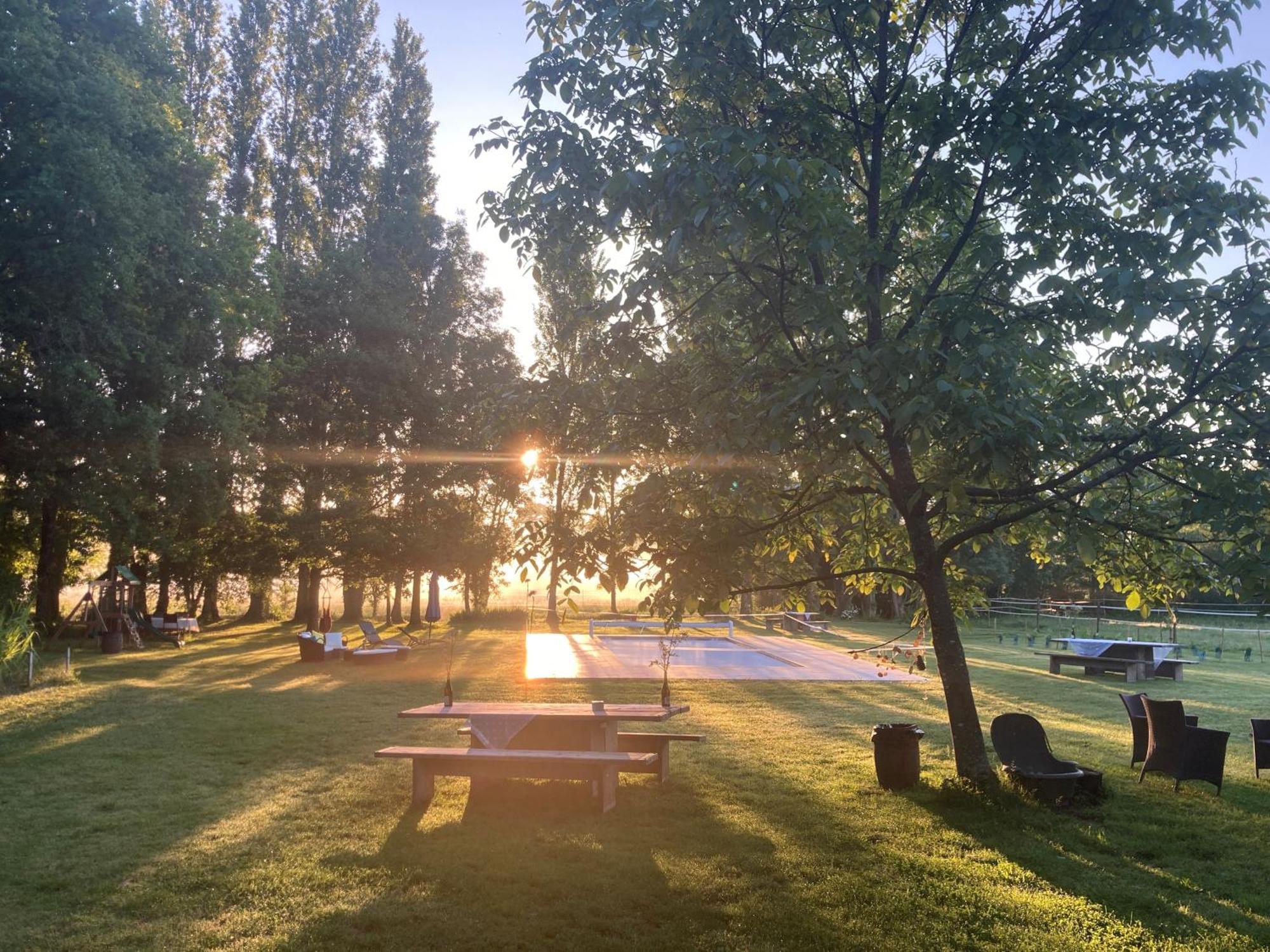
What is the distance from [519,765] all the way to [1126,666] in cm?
1652

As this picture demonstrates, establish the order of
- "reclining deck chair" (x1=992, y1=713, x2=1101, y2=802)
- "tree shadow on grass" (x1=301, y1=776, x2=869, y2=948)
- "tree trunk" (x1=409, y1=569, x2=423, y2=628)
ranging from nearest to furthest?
"tree shadow on grass" (x1=301, y1=776, x2=869, y2=948)
"reclining deck chair" (x1=992, y1=713, x2=1101, y2=802)
"tree trunk" (x1=409, y1=569, x2=423, y2=628)

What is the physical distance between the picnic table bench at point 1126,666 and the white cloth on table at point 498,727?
52.5ft

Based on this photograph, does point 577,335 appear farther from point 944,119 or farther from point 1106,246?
point 1106,246

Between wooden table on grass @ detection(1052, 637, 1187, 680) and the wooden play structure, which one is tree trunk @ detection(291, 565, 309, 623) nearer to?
the wooden play structure

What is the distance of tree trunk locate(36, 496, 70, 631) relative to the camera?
25625mm

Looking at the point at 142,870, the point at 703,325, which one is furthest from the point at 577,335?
the point at 142,870

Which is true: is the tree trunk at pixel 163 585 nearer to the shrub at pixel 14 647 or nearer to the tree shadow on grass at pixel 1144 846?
the shrub at pixel 14 647

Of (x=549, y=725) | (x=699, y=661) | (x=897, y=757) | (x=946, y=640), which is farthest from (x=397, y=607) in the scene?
(x=946, y=640)

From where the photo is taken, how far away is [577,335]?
27.1 feet

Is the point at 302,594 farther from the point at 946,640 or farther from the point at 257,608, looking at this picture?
the point at 946,640

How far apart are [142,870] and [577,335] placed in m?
5.34

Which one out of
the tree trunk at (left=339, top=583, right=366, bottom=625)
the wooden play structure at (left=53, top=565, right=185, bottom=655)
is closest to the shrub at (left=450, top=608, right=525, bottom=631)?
the tree trunk at (left=339, top=583, right=366, bottom=625)

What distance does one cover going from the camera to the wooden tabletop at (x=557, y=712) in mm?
8188

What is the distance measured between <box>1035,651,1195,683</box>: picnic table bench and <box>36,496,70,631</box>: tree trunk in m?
26.3
